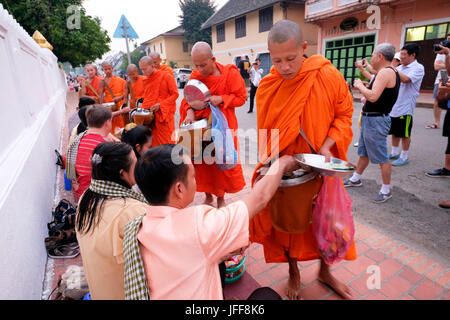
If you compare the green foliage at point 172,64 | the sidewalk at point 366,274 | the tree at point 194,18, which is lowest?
the sidewalk at point 366,274

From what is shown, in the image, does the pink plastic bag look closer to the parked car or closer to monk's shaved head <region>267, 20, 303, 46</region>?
monk's shaved head <region>267, 20, 303, 46</region>

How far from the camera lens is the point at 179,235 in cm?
106

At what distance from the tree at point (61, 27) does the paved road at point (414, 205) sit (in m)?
17.1

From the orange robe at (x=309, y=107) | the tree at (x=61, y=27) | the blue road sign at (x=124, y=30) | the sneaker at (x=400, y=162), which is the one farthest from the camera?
the tree at (x=61, y=27)

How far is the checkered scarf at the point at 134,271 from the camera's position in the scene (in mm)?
1112

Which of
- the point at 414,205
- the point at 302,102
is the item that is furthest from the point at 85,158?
the point at 414,205

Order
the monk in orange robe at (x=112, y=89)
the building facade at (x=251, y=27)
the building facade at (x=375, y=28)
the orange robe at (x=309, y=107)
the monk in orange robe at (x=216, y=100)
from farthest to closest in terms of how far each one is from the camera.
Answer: the building facade at (x=251, y=27)
the building facade at (x=375, y=28)
the monk in orange robe at (x=112, y=89)
the monk in orange robe at (x=216, y=100)
the orange robe at (x=309, y=107)

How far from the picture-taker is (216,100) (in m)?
3.24

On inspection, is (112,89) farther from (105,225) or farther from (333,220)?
(333,220)

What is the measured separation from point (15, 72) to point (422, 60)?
14573 millimetres

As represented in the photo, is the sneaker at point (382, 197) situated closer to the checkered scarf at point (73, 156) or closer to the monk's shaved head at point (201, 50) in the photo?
the monk's shaved head at point (201, 50)

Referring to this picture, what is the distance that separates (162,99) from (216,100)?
2088 mm

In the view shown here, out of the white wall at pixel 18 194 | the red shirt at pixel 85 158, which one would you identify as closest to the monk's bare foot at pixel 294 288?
the white wall at pixel 18 194
